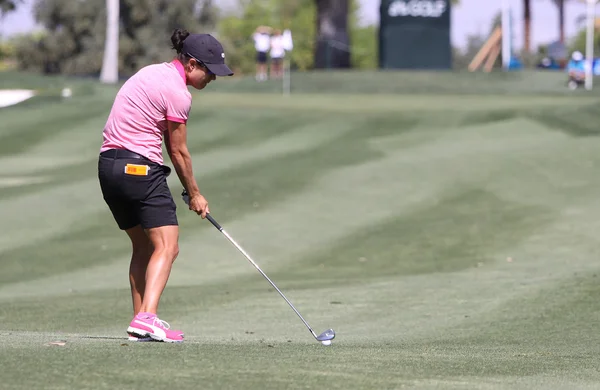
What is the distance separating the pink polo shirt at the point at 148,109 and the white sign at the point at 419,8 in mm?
32753

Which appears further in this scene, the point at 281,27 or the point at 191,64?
the point at 281,27

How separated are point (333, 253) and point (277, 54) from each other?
29.1 meters

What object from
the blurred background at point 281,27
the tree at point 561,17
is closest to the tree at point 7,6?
the blurred background at point 281,27

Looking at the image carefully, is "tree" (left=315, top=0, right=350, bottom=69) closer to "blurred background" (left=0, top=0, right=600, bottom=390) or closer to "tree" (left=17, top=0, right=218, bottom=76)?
"blurred background" (left=0, top=0, right=600, bottom=390)

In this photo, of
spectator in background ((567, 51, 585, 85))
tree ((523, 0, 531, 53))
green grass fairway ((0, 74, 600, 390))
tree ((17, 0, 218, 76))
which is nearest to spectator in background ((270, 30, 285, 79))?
spectator in background ((567, 51, 585, 85))

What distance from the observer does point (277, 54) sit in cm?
4462

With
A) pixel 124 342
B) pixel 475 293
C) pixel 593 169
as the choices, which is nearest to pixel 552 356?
pixel 124 342

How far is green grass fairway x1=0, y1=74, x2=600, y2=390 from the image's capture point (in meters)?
7.37

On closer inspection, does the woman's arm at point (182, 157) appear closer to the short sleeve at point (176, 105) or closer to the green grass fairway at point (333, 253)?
the short sleeve at point (176, 105)

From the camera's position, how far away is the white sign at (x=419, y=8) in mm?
40625

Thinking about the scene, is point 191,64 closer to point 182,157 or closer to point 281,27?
point 182,157

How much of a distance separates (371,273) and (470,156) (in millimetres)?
7494

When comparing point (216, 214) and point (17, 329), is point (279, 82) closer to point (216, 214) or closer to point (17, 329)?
point (216, 214)

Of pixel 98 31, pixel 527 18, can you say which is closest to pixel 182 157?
pixel 527 18
